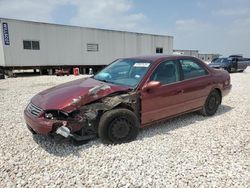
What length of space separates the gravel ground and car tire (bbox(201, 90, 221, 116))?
2.22ft

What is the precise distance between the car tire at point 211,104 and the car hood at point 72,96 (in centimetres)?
236

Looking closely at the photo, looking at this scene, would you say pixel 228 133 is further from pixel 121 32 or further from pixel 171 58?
pixel 121 32

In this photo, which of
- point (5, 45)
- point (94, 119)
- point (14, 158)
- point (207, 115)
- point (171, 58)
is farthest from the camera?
point (5, 45)

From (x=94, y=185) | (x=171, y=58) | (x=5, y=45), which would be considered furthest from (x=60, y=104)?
(x=5, y=45)

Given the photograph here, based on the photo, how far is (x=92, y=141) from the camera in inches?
153

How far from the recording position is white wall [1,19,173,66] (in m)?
14.9

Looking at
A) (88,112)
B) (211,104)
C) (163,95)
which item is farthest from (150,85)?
(211,104)

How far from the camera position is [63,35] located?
16.6 meters

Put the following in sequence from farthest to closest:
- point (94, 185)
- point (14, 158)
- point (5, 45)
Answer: point (5, 45) → point (14, 158) → point (94, 185)

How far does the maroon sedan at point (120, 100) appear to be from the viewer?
137 inches

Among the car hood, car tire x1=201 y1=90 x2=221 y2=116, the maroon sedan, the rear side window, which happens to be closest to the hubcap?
the maroon sedan

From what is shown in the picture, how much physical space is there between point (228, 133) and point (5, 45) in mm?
14423

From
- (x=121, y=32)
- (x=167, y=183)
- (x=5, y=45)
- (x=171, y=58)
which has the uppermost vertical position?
(x=121, y=32)

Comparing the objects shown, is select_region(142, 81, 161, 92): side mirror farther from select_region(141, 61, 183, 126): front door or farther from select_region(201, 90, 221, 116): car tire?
select_region(201, 90, 221, 116): car tire
